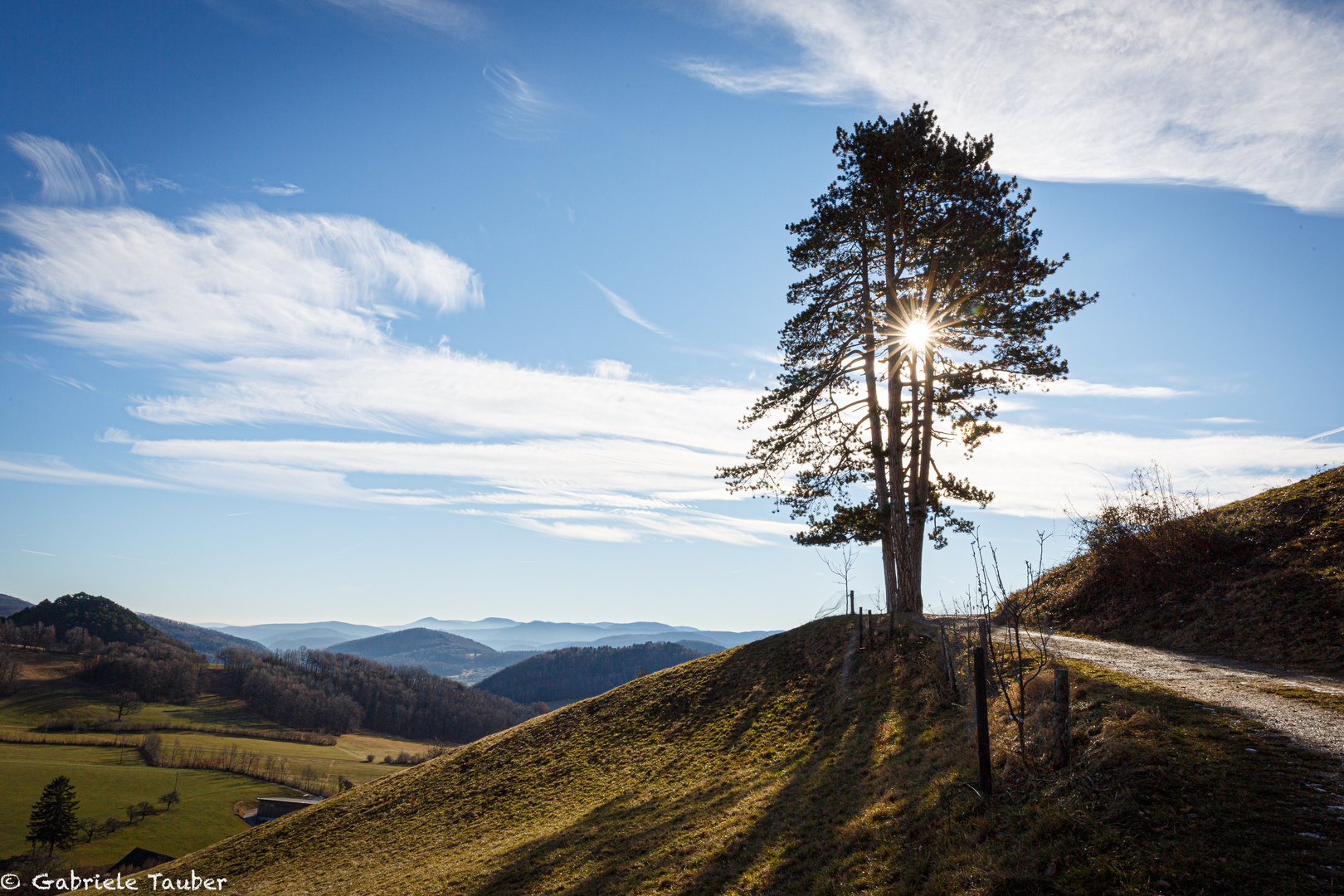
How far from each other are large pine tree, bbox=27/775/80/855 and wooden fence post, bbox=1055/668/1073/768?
90.8m

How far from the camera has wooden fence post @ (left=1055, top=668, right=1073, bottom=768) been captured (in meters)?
8.05

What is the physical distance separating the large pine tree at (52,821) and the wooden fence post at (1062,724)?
→ 90784 millimetres

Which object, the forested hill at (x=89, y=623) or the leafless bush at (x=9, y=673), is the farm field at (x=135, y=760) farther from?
the forested hill at (x=89, y=623)

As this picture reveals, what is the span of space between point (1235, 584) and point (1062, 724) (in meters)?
12.5

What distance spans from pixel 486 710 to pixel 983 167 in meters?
187

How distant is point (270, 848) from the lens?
2158 centimetres

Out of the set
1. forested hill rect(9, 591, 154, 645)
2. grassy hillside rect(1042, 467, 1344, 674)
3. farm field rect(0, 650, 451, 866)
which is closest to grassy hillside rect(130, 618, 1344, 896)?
grassy hillside rect(1042, 467, 1344, 674)

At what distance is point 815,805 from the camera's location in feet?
36.0

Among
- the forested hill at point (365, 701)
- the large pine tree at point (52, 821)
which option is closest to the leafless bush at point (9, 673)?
the forested hill at point (365, 701)

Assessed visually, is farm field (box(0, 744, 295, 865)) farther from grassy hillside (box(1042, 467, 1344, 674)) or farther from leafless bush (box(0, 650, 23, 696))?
grassy hillside (box(1042, 467, 1344, 674))

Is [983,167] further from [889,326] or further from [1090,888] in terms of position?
[1090,888]

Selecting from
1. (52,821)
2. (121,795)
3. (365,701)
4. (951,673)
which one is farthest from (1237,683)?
(365,701)

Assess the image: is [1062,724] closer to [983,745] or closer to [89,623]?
[983,745]

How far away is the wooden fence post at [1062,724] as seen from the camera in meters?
8.05
